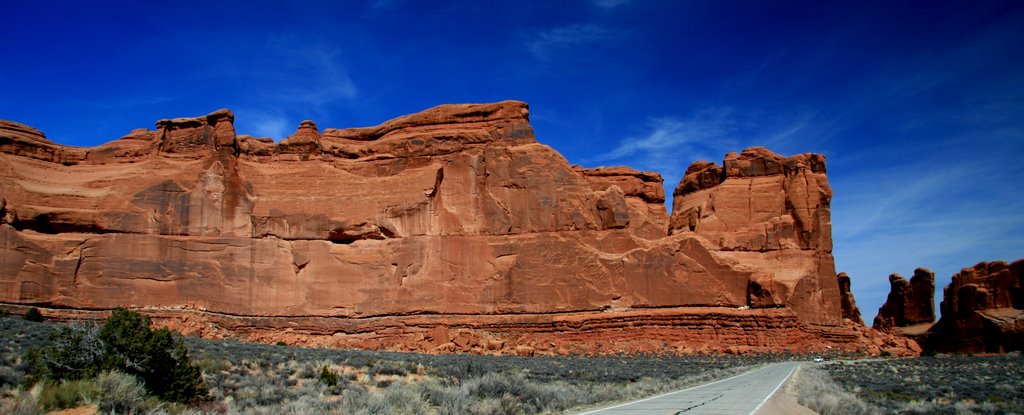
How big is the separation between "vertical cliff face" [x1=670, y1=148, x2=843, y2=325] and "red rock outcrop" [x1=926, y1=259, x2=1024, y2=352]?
13.4 m

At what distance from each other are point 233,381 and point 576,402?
752 cm

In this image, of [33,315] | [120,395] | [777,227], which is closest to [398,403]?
[120,395]

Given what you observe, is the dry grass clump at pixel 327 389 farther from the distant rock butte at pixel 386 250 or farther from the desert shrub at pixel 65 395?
the distant rock butte at pixel 386 250

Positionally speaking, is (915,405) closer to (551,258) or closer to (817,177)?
(551,258)

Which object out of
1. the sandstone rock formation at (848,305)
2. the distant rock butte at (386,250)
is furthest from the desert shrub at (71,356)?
the sandstone rock formation at (848,305)

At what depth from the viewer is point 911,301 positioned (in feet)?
224

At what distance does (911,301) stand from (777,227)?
29400mm

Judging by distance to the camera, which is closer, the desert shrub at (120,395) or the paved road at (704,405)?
the paved road at (704,405)

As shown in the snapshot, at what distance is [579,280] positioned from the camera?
41.8m

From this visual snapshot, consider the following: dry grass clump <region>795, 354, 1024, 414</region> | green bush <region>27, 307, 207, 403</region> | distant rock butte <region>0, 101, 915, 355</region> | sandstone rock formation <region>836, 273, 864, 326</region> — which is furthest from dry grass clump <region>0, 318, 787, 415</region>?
sandstone rock formation <region>836, 273, 864, 326</region>

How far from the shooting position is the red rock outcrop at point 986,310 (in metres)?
50.4

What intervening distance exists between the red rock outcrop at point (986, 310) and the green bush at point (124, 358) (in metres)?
52.1

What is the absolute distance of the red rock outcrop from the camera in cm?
5044

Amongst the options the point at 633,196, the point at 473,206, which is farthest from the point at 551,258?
the point at 633,196
